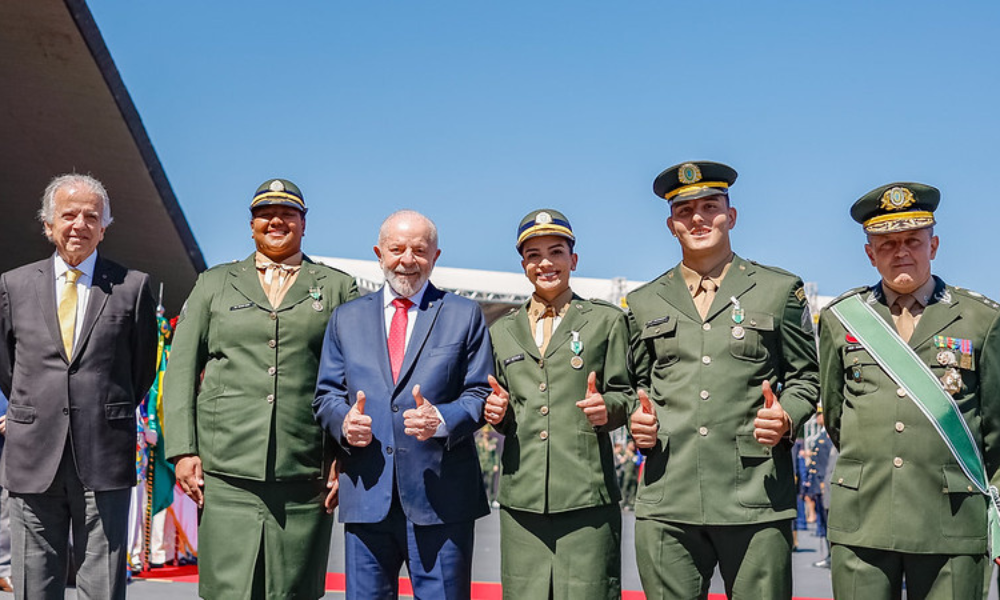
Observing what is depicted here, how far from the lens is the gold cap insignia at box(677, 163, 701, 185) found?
4.18 meters

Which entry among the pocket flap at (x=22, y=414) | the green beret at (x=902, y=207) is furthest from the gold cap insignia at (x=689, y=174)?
the pocket flap at (x=22, y=414)

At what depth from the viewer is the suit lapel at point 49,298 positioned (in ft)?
14.5

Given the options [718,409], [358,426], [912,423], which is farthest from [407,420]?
[912,423]

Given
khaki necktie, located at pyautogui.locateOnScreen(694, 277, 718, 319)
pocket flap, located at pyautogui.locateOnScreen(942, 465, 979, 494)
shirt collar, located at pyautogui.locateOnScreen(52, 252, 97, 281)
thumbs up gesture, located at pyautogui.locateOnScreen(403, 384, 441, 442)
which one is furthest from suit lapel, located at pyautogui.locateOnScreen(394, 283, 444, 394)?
pocket flap, located at pyautogui.locateOnScreen(942, 465, 979, 494)

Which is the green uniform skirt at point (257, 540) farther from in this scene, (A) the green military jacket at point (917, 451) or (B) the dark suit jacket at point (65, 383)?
(A) the green military jacket at point (917, 451)

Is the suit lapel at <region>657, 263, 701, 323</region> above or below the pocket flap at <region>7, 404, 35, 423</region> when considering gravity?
above

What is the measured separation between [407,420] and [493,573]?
6.07 m

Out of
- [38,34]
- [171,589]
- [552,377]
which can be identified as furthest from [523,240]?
[38,34]

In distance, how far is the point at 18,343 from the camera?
14.6 ft

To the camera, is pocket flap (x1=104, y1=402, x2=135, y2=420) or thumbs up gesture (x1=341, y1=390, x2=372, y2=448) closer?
thumbs up gesture (x1=341, y1=390, x2=372, y2=448)

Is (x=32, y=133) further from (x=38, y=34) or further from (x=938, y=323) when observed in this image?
(x=938, y=323)

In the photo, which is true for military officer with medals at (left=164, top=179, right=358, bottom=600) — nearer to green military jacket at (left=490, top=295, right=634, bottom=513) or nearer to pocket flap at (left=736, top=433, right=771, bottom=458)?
green military jacket at (left=490, top=295, right=634, bottom=513)

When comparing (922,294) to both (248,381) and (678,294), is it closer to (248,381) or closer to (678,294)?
(678,294)

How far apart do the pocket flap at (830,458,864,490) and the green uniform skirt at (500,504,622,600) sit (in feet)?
3.06
